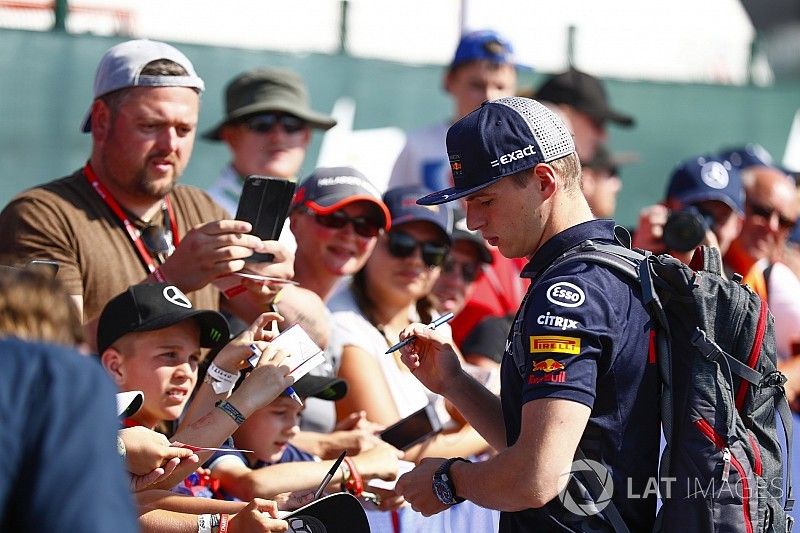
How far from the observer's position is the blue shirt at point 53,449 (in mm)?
1979

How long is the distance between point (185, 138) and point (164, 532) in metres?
1.61

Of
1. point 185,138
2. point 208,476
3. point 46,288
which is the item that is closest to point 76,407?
point 46,288

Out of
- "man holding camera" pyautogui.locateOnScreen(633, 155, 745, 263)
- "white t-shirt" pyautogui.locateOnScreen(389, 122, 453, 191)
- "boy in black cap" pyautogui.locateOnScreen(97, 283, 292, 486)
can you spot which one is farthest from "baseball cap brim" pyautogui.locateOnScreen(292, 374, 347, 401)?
"white t-shirt" pyautogui.locateOnScreen(389, 122, 453, 191)

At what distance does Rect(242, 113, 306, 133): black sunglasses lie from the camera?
19.5 feet

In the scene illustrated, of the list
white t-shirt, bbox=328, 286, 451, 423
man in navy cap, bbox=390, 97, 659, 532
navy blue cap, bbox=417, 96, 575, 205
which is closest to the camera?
man in navy cap, bbox=390, 97, 659, 532

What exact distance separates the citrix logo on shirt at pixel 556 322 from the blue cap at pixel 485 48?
393cm

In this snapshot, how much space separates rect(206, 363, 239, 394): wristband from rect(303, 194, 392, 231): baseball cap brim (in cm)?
134

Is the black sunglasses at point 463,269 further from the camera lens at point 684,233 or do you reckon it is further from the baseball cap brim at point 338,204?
the camera lens at point 684,233

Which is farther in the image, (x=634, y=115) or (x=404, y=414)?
(x=634, y=115)

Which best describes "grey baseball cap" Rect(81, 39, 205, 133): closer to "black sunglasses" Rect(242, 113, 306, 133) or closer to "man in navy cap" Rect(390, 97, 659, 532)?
"black sunglasses" Rect(242, 113, 306, 133)

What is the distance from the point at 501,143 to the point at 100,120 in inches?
74.8

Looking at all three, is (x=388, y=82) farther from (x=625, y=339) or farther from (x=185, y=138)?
(x=625, y=339)

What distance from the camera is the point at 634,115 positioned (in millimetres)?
9359

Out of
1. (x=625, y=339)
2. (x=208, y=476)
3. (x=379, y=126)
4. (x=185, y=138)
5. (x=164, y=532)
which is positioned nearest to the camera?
(x=625, y=339)
